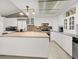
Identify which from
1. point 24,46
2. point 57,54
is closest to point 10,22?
point 24,46

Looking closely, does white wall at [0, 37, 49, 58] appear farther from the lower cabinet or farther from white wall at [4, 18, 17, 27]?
white wall at [4, 18, 17, 27]

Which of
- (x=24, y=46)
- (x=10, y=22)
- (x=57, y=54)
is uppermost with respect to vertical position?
(x=10, y=22)

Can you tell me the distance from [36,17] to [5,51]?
6.85m

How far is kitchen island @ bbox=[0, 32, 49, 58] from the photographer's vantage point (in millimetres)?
4547

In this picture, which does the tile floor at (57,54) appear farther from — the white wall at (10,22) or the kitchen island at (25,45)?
the white wall at (10,22)

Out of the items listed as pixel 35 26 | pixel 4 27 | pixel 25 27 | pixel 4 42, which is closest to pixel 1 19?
pixel 4 27

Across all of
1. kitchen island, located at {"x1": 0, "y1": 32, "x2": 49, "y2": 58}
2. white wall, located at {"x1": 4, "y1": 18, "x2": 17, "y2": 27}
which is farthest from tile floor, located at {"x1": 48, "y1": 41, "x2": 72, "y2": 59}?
white wall, located at {"x1": 4, "y1": 18, "x2": 17, "y2": 27}

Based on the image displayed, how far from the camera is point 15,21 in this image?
11.3m

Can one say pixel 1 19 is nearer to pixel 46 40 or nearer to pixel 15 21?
pixel 15 21

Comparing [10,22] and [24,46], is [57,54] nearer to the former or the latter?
[24,46]

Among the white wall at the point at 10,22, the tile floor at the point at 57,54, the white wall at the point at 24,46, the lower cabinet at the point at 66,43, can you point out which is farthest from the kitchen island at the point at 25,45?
the white wall at the point at 10,22

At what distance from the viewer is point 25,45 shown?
15.3 ft

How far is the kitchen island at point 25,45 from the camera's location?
4.55 meters

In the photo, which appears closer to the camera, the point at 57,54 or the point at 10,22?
the point at 57,54
